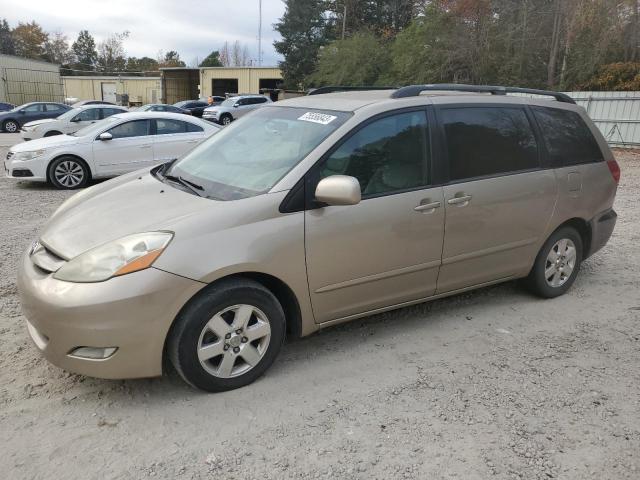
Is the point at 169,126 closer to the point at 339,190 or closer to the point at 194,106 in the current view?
the point at 339,190

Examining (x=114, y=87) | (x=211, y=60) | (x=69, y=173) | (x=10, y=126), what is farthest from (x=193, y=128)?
(x=211, y=60)

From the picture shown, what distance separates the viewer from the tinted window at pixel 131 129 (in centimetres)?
974

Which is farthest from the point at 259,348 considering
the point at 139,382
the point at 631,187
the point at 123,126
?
the point at 631,187

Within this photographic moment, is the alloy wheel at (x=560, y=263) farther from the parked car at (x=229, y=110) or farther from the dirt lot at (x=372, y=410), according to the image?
the parked car at (x=229, y=110)

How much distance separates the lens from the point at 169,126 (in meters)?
10.2

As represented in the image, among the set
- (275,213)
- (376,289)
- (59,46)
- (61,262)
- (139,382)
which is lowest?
(139,382)

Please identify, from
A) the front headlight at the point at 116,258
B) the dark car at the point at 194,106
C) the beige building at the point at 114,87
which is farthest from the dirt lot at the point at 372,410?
the beige building at the point at 114,87

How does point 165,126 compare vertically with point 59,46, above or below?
below

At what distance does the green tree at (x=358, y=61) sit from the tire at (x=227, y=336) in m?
34.4

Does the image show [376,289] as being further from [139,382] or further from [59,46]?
[59,46]

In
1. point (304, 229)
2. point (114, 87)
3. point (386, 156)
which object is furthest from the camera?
point (114, 87)

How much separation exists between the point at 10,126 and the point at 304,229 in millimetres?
25607

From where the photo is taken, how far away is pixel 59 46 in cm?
7825

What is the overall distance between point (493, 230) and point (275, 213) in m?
1.81
